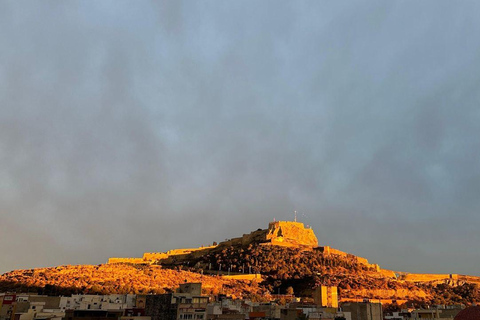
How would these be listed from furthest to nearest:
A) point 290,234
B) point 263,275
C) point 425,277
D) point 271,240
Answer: point 290,234
point 271,240
point 425,277
point 263,275

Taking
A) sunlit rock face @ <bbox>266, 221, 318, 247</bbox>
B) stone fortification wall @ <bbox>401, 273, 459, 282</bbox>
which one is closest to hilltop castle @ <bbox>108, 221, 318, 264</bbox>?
sunlit rock face @ <bbox>266, 221, 318, 247</bbox>

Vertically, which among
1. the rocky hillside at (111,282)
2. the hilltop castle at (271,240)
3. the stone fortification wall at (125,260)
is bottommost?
the rocky hillside at (111,282)

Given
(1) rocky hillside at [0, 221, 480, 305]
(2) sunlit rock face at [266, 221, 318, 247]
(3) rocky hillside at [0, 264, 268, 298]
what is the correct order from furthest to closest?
(2) sunlit rock face at [266, 221, 318, 247], (1) rocky hillside at [0, 221, 480, 305], (3) rocky hillside at [0, 264, 268, 298]

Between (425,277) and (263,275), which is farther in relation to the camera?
(425,277)

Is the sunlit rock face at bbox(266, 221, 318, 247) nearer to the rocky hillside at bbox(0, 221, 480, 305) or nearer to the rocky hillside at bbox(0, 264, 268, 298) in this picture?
the rocky hillside at bbox(0, 221, 480, 305)

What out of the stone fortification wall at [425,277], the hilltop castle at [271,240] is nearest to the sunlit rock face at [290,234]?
the hilltop castle at [271,240]

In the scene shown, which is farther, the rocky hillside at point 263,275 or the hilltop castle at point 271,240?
the hilltop castle at point 271,240

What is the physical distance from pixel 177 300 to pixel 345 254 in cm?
8525

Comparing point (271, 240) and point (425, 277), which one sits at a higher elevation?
point (271, 240)

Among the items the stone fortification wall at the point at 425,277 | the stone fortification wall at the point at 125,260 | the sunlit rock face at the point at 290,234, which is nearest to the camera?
the stone fortification wall at the point at 425,277

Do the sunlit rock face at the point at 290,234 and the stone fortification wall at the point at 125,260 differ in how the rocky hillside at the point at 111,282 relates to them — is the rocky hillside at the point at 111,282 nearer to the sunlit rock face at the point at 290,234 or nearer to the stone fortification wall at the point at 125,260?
the stone fortification wall at the point at 125,260

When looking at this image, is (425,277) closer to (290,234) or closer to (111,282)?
(290,234)

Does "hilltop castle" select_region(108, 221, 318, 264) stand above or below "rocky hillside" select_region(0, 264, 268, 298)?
above

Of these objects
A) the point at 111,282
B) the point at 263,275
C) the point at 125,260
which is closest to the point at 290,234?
the point at 263,275
